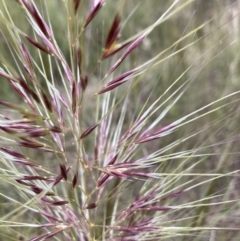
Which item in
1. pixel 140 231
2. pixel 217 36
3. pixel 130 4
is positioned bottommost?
pixel 140 231

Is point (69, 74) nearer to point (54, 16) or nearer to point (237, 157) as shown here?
point (237, 157)

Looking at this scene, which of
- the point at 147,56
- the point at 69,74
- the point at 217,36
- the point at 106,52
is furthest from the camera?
the point at 147,56

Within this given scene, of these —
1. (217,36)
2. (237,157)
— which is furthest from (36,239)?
(217,36)

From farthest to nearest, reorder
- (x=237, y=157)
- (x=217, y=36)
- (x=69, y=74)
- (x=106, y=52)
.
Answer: (x=217, y=36), (x=237, y=157), (x=69, y=74), (x=106, y=52)

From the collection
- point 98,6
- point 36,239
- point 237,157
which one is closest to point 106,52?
point 98,6

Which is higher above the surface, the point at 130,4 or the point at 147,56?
the point at 130,4

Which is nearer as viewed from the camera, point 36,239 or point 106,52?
point 106,52

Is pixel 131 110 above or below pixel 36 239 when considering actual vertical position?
above

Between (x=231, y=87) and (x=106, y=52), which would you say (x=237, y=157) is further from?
(x=106, y=52)

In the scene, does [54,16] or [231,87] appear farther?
[54,16]
